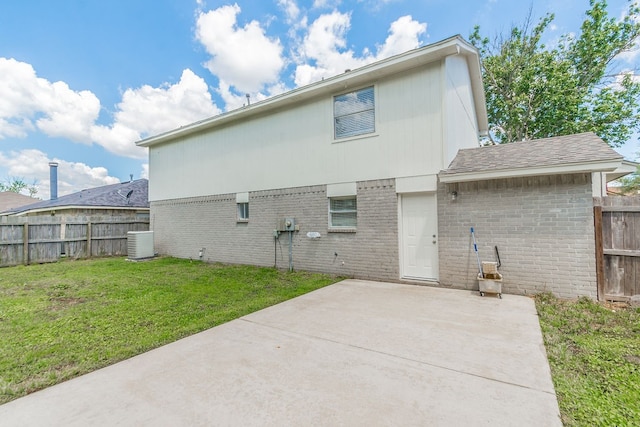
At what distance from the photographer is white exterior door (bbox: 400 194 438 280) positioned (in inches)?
257

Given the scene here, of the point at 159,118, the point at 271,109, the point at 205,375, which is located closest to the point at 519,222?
the point at 205,375

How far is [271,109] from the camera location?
358 inches

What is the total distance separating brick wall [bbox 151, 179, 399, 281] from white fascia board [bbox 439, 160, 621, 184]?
1.51 meters

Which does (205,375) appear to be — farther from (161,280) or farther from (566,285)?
(566,285)

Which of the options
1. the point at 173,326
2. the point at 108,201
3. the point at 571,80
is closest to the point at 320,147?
the point at 173,326

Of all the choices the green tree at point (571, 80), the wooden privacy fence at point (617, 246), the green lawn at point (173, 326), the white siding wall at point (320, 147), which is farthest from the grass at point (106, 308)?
the green tree at point (571, 80)

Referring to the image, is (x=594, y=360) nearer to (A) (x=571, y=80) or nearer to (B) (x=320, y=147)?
(B) (x=320, y=147)

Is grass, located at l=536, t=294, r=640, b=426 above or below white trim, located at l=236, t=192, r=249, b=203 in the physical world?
below

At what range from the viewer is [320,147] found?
8.11 m

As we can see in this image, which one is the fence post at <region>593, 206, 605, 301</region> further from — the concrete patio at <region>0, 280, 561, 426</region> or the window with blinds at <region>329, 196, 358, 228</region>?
the window with blinds at <region>329, 196, 358, 228</region>

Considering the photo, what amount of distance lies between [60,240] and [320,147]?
10892 millimetres

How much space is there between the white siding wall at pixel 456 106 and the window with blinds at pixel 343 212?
2524mm

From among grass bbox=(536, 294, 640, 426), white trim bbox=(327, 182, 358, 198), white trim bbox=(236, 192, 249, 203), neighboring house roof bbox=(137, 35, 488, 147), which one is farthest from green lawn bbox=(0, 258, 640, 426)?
neighboring house roof bbox=(137, 35, 488, 147)

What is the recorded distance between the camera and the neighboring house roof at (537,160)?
4.79 m
